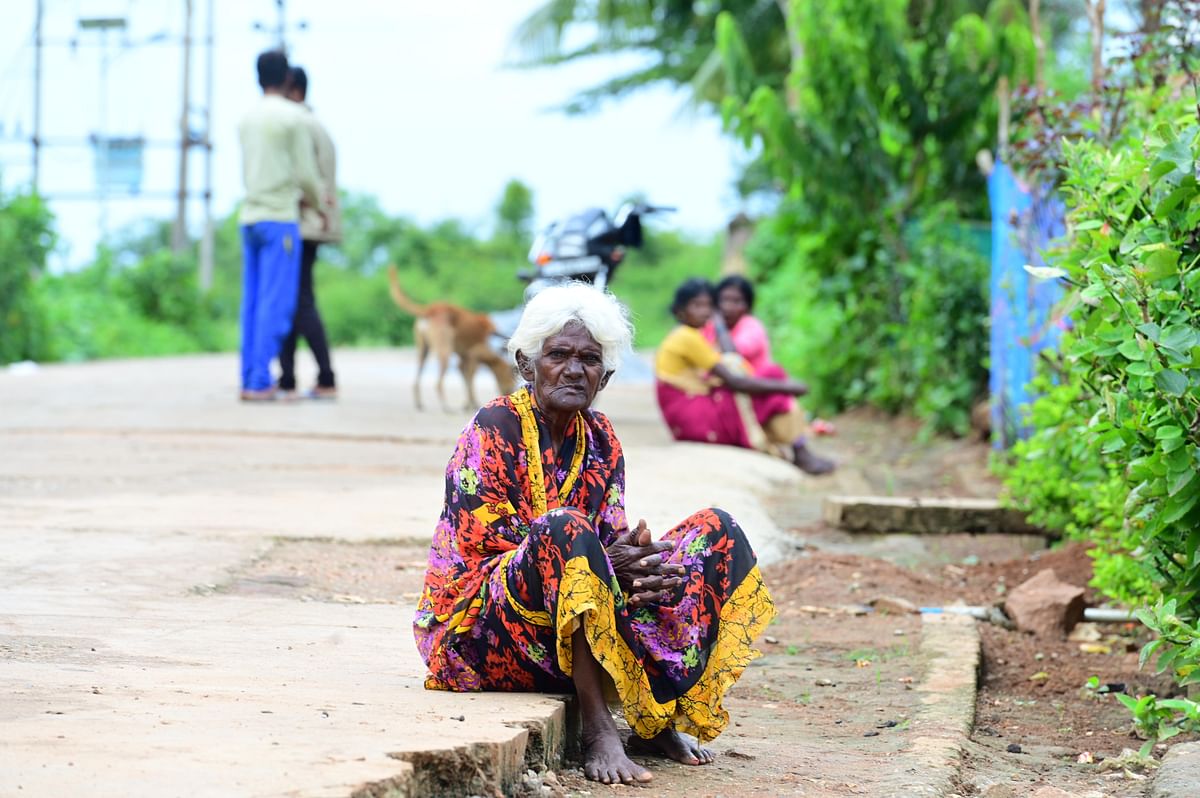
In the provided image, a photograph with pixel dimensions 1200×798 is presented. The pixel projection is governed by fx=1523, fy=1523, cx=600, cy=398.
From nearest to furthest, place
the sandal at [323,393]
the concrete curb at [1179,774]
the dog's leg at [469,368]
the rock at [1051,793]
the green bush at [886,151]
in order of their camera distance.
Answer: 1. the concrete curb at [1179,774]
2. the rock at [1051,793]
3. the dog's leg at [469,368]
4. the sandal at [323,393]
5. the green bush at [886,151]

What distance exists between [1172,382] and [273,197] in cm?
775

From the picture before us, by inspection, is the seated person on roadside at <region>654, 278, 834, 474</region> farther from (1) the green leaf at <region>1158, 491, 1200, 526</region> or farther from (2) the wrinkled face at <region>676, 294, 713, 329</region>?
(1) the green leaf at <region>1158, 491, 1200, 526</region>

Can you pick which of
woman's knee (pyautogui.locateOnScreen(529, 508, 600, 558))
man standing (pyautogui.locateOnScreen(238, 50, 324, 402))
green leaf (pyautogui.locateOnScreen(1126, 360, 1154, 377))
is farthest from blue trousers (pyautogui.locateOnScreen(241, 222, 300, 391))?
green leaf (pyautogui.locateOnScreen(1126, 360, 1154, 377))

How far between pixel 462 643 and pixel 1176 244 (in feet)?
7.40

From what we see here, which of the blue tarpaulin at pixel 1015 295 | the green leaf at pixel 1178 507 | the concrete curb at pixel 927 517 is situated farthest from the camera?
the blue tarpaulin at pixel 1015 295

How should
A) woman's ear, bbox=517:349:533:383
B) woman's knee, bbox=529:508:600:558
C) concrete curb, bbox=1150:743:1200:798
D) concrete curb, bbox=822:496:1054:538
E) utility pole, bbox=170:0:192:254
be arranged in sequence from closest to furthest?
woman's knee, bbox=529:508:600:558 → concrete curb, bbox=1150:743:1200:798 → woman's ear, bbox=517:349:533:383 → concrete curb, bbox=822:496:1054:538 → utility pole, bbox=170:0:192:254

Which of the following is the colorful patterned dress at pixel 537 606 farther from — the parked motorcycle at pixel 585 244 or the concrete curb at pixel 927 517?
the parked motorcycle at pixel 585 244

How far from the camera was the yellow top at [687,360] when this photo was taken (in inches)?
398

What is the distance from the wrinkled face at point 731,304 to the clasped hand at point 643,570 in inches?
285

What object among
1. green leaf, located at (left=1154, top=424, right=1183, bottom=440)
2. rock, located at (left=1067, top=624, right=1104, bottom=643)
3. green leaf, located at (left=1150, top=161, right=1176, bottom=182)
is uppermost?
green leaf, located at (left=1150, top=161, right=1176, bottom=182)

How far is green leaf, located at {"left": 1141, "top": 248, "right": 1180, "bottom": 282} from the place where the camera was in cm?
415

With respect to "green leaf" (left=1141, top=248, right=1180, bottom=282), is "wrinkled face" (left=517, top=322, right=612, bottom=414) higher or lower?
lower

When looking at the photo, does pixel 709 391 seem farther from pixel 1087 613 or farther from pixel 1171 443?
pixel 1171 443

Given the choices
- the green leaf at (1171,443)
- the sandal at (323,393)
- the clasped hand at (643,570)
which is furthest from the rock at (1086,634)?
the sandal at (323,393)
